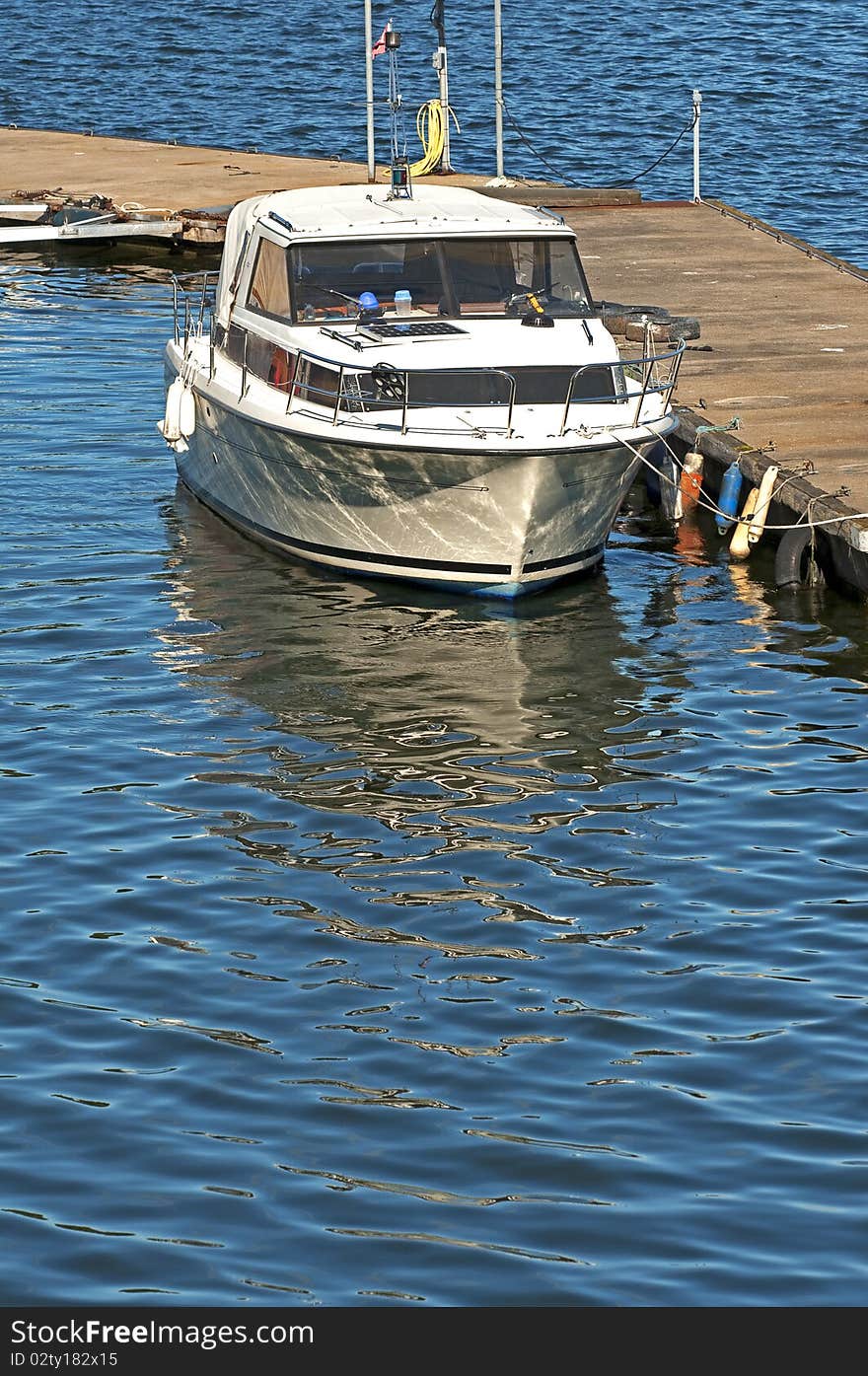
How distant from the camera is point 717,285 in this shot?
25.3 m

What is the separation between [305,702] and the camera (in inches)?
559

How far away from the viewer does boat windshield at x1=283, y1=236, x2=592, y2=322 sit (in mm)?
17188

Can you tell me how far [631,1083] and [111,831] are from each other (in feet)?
13.4

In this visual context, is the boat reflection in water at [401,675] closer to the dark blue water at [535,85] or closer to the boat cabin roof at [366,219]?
the boat cabin roof at [366,219]

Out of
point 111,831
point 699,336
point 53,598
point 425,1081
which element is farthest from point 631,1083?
point 699,336

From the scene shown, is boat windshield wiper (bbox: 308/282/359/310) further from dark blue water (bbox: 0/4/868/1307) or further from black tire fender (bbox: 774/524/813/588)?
black tire fender (bbox: 774/524/813/588)

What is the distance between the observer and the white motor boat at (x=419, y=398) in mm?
15539

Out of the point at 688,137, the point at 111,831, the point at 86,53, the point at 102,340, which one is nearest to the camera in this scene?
the point at 111,831

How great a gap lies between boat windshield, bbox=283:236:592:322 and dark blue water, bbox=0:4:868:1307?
2293 millimetres

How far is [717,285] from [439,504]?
10.8m

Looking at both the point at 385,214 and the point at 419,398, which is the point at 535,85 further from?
the point at 419,398

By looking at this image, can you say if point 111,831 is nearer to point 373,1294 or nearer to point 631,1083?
point 631,1083

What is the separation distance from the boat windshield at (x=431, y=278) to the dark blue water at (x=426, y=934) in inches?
90.3

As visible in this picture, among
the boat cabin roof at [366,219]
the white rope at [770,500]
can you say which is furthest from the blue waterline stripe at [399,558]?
the boat cabin roof at [366,219]
